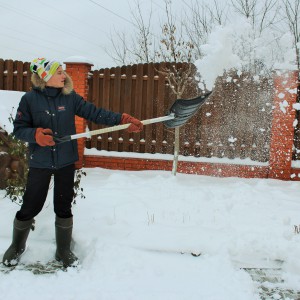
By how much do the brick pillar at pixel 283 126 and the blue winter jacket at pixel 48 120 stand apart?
4.58m

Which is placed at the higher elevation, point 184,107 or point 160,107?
point 160,107

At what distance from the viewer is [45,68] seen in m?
2.83

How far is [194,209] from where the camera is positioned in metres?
4.15

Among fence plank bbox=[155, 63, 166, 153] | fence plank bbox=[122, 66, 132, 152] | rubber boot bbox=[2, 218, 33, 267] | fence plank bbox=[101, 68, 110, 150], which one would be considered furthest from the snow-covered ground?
fence plank bbox=[101, 68, 110, 150]

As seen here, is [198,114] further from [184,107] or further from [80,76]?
[184,107]

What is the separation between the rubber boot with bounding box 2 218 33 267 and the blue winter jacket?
0.48m

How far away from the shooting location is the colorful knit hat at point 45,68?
283cm

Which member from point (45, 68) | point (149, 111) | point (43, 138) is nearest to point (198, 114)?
point (149, 111)

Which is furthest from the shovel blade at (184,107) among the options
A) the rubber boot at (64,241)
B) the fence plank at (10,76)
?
the fence plank at (10,76)

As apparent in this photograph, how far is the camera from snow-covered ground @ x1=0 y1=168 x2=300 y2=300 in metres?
2.58

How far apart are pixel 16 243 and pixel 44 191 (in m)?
0.49

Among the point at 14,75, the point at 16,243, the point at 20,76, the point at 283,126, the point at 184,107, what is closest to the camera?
the point at 16,243

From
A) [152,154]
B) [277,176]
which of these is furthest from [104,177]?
[277,176]

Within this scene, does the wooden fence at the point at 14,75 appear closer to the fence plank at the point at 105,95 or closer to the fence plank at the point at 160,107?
the fence plank at the point at 105,95
